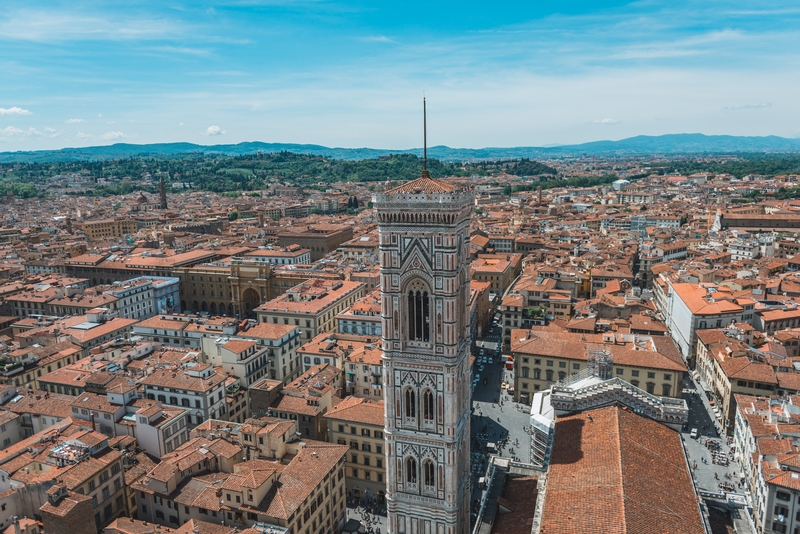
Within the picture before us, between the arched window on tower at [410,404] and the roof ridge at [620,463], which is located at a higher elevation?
the arched window on tower at [410,404]

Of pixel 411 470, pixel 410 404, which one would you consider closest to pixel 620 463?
pixel 410 404

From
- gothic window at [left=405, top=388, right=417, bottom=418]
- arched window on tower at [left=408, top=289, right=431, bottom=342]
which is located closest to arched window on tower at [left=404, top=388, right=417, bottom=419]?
gothic window at [left=405, top=388, right=417, bottom=418]

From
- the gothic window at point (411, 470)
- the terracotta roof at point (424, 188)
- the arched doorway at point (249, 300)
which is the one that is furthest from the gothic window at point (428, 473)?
the arched doorway at point (249, 300)

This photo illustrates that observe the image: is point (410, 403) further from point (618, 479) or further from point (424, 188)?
point (424, 188)

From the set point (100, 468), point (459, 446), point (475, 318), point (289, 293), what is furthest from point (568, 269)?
point (100, 468)

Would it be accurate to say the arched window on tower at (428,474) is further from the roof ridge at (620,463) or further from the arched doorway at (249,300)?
the arched doorway at (249,300)
